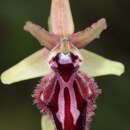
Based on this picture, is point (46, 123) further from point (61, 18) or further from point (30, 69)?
point (61, 18)

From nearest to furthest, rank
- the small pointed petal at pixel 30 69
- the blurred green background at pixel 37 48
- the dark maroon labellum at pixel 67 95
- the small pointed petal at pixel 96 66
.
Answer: the dark maroon labellum at pixel 67 95, the small pointed petal at pixel 30 69, the small pointed petal at pixel 96 66, the blurred green background at pixel 37 48

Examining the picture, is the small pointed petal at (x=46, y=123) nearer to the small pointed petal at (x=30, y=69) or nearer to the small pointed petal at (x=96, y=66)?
the small pointed petal at (x=30, y=69)

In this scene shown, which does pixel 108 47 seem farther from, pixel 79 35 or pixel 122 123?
pixel 79 35

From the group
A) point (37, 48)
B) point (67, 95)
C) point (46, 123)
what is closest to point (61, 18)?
point (67, 95)

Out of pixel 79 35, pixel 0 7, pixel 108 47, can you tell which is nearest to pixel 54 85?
pixel 79 35

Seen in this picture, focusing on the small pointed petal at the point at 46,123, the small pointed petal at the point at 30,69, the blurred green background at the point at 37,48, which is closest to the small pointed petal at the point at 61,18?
the small pointed petal at the point at 30,69
